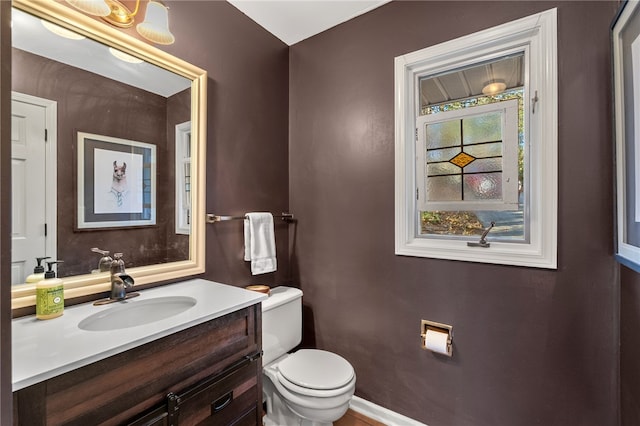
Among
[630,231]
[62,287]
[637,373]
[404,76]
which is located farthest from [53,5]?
[637,373]

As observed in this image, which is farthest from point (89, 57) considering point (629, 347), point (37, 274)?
point (629, 347)

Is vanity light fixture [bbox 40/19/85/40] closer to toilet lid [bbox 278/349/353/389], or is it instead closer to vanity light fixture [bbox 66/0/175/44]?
vanity light fixture [bbox 66/0/175/44]

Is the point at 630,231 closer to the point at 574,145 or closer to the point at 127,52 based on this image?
the point at 574,145

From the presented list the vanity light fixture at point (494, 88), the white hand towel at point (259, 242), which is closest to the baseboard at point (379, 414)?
the white hand towel at point (259, 242)

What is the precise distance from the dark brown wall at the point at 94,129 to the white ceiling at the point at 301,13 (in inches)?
33.1

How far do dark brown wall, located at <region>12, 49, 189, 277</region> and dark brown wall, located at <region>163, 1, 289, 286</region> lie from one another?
240 millimetres

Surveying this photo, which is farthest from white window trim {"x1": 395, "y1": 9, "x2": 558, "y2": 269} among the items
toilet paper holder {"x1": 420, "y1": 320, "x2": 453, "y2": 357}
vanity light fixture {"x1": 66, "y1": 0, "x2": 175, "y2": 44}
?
vanity light fixture {"x1": 66, "y1": 0, "x2": 175, "y2": 44}

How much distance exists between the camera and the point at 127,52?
1.29 meters

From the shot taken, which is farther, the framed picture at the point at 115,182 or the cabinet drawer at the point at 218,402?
the framed picture at the point at 115,182

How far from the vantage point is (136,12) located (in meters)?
1.24

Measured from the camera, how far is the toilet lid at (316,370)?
4.55ft

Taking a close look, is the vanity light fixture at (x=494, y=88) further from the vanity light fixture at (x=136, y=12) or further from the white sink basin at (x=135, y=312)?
the white sink basin at (x=135, y=312)

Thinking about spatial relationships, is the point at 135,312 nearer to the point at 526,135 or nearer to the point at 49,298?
the point at 49,298

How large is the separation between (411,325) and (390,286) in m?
0.24
